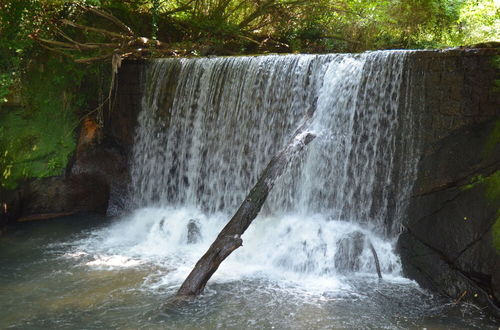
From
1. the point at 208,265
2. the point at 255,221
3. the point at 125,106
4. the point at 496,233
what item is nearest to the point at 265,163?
the point at 255,221

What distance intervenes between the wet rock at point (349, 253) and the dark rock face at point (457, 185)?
0.53 m

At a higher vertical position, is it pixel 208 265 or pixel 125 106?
pixel 125 106

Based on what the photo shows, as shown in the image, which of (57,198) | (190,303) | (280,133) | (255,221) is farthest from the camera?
(57,198)

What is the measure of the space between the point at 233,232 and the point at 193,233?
221cm

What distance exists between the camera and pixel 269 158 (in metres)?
7.70

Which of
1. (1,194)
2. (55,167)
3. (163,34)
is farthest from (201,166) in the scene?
(163,34)

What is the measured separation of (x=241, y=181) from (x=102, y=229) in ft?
8.63

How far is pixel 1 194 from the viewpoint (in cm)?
813

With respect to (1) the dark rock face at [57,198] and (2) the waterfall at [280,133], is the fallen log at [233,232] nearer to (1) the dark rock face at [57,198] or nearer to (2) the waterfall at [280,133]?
(2) the waterfall at [280,133]

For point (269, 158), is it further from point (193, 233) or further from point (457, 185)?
point (457, 185)

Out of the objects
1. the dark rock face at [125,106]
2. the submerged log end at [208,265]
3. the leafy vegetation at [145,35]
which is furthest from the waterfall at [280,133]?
the submerged log end at [208,265]

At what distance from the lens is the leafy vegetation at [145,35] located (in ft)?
28.3

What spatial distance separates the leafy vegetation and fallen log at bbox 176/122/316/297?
15.6 ft

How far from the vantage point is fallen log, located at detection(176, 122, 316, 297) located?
516 centimetres
